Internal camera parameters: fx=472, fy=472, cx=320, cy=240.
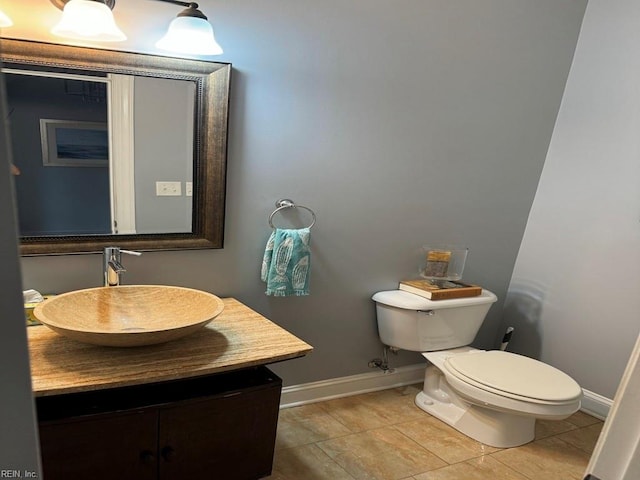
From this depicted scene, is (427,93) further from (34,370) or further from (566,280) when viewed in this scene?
(34,370)

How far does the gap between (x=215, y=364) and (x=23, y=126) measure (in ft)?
3.34

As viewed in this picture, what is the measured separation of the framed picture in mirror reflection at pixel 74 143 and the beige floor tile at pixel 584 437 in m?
2.53

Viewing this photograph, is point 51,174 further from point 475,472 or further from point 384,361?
point 475,472

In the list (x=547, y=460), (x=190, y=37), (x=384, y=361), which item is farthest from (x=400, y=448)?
(x=190, y=37)

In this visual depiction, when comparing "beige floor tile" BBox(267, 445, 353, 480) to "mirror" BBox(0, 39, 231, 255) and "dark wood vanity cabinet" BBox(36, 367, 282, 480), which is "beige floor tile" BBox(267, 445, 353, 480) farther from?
"mirror" BBox(0, 39, 231, 255)

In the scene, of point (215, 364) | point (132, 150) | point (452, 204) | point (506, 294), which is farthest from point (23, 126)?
point (506, 294)

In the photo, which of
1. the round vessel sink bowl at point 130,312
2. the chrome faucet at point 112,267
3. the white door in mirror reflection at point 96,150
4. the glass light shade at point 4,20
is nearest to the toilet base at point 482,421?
the round vessel sink bowl at point 130,312

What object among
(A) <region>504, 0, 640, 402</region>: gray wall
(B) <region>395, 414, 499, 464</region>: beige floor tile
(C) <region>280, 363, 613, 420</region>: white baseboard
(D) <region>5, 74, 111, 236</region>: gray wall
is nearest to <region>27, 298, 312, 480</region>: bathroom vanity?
(D) <region>5, 74, 111, 236</region>: gray wall

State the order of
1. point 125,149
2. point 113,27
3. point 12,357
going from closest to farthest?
1. point 12,357
2. point 113,27
3. point 125,149

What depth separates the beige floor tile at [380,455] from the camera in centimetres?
202

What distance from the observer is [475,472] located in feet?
6.82

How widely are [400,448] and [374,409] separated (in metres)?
0.33

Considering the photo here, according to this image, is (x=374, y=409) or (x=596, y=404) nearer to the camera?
(x=374, y=409)

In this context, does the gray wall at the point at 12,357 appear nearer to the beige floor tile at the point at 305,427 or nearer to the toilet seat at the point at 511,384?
the beige floor tile at the point at 305,427
